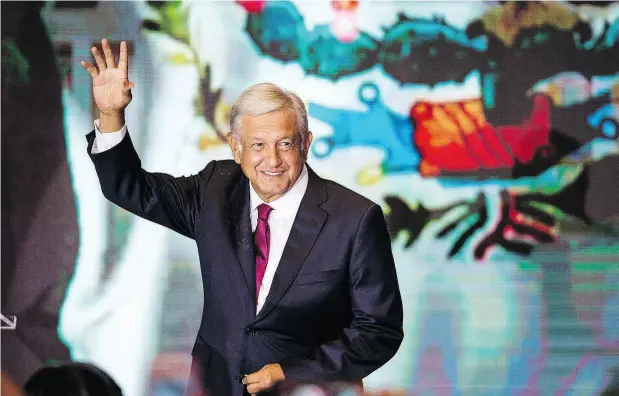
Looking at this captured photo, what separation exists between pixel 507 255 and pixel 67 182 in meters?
1.91

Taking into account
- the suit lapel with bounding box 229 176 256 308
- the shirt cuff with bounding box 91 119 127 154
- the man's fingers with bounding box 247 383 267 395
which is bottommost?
the man's fingers with bounding box 247 383 267 395

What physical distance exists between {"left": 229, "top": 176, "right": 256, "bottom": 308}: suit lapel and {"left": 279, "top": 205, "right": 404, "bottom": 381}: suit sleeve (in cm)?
23

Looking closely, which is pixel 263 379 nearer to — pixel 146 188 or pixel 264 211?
pixel 264 211

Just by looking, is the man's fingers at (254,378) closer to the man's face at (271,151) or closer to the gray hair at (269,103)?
the man's face at (271,151)

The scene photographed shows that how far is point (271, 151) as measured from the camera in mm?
2408

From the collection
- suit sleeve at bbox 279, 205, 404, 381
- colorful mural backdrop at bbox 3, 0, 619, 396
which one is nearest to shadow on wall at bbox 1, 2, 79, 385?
colorful mural backdrop at bbox 3, 0, 619, 396

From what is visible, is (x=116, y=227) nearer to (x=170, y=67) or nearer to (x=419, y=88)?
(x=170, y=67)

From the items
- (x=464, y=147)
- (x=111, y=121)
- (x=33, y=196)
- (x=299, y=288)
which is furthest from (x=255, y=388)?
(x=33, y=196)

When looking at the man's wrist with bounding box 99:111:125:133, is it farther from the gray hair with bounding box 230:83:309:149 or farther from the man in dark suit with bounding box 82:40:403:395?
the gray hair with bounding box 230:83:309:149

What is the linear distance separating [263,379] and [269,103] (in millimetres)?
686

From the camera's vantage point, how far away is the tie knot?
98.2 inches

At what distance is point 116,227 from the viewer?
13.5ft

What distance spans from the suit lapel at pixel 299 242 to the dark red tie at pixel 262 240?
0.07m

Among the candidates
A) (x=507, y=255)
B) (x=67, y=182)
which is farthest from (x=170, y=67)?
(x=507, y=255)
